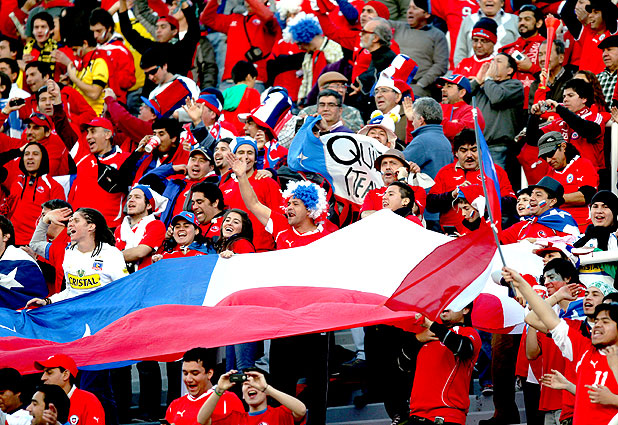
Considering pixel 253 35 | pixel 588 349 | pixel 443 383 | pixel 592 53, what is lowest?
pixel 443 383

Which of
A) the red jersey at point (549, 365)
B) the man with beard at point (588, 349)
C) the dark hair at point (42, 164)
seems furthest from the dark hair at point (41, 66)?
the man with beard at point (588, 349)

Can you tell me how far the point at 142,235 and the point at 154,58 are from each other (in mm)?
4088

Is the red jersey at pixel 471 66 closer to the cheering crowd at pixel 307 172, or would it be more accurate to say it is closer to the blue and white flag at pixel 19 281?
the cheering crowd at pixel 307 172

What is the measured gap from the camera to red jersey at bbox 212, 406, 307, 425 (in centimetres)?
904

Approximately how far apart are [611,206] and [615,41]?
3.02 meters

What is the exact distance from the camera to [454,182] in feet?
38.7

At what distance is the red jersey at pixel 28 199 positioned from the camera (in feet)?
43.4

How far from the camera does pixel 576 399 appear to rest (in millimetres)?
8203

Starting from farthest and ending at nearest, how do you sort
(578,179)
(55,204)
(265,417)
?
(55,204) → (578,179) → (265,417)

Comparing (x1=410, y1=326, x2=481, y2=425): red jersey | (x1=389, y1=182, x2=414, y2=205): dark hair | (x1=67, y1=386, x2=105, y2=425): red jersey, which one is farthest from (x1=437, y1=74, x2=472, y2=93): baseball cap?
(x1=67, y1=386, x2=105, y2=425): red jersey

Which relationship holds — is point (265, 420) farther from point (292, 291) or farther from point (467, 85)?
point (467, 85)

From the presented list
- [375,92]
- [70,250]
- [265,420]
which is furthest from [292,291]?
[375,92]

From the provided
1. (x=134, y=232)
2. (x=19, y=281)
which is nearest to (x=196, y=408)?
(x=19, y=281)

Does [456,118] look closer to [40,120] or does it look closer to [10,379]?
[40,120]
